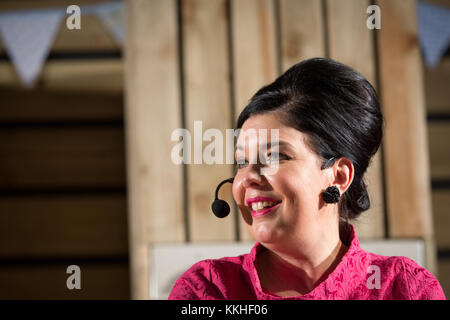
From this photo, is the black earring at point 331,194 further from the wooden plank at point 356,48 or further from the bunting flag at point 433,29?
the bunting flag at point 433,29

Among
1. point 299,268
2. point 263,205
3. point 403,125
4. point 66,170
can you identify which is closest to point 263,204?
point 263,205

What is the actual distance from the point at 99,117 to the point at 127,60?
48 cm

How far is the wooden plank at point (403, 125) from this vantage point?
108 centimetres

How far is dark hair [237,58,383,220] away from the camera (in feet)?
1.75

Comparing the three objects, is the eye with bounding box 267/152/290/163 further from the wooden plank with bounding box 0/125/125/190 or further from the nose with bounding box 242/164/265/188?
the wooden plank with bounding box 0/125/125/190

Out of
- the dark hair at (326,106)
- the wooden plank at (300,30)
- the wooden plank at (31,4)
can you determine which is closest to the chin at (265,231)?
the dark hair at (326,106)

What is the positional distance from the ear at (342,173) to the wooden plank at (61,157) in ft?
3.63

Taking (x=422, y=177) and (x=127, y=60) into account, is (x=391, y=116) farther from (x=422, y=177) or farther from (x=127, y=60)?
(x=127, y=60)

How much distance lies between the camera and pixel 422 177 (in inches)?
42.9

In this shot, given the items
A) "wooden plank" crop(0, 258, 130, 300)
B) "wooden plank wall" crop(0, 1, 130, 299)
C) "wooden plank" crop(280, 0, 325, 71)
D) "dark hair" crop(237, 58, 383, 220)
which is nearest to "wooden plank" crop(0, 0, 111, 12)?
"wooden plank wall" crop(0, 1, 130, 299)

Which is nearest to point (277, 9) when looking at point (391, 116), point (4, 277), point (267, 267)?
point (391, 116)

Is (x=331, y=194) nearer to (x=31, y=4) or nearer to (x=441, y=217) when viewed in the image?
(x=441, y=217)
